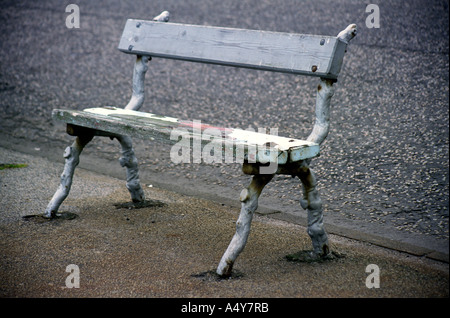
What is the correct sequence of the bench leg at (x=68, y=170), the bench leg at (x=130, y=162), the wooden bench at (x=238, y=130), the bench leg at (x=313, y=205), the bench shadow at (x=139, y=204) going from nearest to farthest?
1. the wooden bench at (x=238, y=130)
2. the bench leg at (x=313, y=205)
3. the bench leg at (x=68, y=170)
4. the bench leg at (x=130, y=162)
5. the bench shadow at (x=139, y=204)

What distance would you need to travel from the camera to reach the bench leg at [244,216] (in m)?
3.00

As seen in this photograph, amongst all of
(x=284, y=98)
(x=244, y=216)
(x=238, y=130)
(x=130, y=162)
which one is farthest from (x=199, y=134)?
(x=284, y=98)

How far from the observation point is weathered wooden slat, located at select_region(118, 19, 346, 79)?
334 centimetres

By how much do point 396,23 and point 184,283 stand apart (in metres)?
7.17

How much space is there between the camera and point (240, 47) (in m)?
3.76

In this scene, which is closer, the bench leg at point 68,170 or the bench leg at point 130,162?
the bench leg at point 68,170

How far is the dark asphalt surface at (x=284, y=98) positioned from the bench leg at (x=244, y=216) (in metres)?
1.19

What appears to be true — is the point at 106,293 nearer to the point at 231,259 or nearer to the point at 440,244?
the point at 231,259

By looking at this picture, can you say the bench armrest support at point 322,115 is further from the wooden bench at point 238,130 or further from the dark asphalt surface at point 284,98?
the dark asphalt surface at point 284,98

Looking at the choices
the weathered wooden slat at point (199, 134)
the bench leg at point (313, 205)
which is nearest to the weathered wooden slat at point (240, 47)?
the weathered wooden slat at point (199, 134)

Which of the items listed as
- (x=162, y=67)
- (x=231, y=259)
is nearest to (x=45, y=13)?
(x=162, y=67)

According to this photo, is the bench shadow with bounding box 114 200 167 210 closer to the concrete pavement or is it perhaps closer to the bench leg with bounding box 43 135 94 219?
the concrete pavement

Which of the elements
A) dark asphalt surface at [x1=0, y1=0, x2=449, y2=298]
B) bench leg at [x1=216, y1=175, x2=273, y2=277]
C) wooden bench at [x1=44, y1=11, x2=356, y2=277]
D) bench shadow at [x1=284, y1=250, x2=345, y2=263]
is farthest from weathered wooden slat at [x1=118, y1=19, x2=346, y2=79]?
dark asphalt surface at [x1=0, y1=0, x2=449, y2=298]

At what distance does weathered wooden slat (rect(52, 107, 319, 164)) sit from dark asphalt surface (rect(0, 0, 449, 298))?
1088 mm
